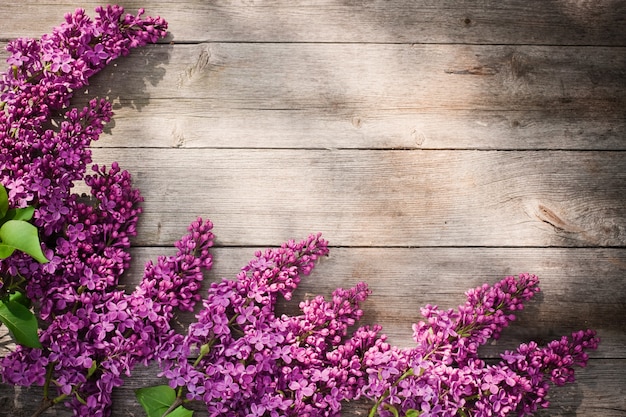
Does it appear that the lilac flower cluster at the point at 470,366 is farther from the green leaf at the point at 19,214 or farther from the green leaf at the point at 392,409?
the green leaf at the point at 19,214

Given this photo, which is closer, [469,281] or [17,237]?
[17,237]

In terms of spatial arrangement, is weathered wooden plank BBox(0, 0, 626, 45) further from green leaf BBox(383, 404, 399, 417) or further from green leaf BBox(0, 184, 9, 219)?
green leaf BBox(383, 404, 399, 417)

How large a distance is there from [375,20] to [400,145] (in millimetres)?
363

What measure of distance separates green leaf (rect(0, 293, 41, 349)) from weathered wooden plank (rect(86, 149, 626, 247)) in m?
0.35

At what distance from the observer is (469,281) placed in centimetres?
166

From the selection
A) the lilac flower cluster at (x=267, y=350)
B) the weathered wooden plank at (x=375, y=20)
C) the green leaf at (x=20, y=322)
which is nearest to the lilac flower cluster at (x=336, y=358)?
the lilac flower cluster at (x=267, y=350)

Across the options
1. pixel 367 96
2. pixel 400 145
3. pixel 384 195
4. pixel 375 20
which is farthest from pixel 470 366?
pixel 375 20

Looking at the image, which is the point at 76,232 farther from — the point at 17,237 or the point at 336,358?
the point at 336,358

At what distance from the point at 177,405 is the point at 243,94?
0.82 m

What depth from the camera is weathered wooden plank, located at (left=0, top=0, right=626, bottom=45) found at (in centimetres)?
173

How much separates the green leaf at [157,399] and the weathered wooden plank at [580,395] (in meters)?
0.12

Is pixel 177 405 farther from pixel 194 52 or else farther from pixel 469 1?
pixel 469 1

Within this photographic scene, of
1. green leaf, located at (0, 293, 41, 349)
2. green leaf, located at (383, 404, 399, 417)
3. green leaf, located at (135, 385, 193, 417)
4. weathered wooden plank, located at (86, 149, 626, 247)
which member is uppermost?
weathered wooden plank, located at (86, 149, 626, 247)

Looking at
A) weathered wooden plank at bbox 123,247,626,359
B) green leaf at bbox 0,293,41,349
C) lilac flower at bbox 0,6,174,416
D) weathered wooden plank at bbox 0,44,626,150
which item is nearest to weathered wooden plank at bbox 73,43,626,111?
weathered wooden plank at bbox 0,44,626,150
